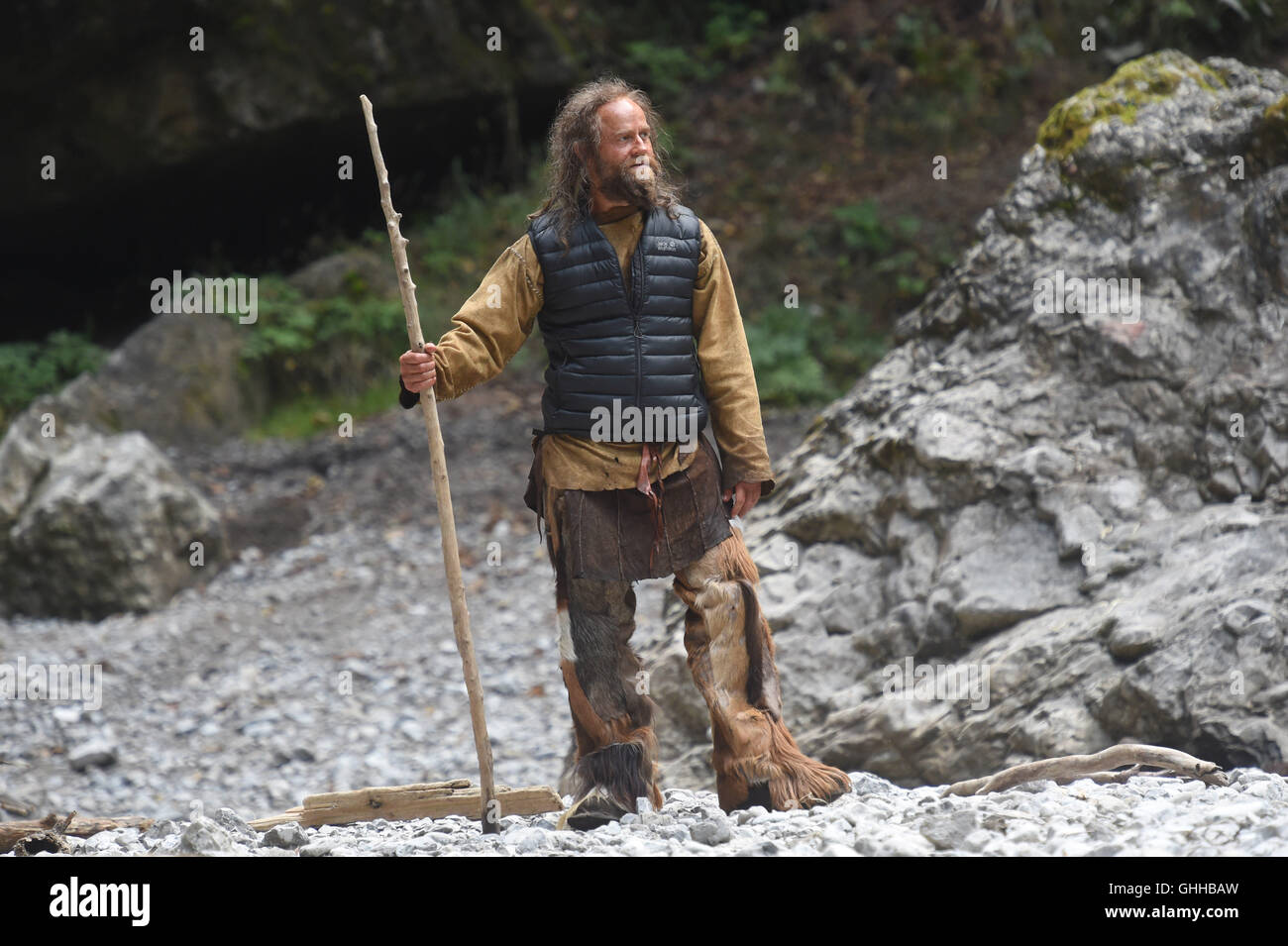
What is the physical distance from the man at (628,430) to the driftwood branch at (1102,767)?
1.74 ft

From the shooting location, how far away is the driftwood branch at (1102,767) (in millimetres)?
3895

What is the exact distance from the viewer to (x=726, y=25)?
13539 millimetres

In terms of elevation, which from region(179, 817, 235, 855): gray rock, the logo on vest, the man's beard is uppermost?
the man's beard

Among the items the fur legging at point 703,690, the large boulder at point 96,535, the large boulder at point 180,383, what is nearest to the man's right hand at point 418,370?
the fur legging at point 703,690

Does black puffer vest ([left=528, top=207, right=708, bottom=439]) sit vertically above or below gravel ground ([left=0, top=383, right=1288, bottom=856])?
above

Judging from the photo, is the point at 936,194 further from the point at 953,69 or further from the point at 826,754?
the point at 826,754

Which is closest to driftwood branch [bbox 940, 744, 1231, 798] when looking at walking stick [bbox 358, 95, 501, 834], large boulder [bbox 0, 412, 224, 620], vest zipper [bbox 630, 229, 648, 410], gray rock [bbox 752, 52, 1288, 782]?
gray rock [bbox 752, 52, 1288, 782]

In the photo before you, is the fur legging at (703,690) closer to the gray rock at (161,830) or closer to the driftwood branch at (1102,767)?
the driftwood branch at (1102,767)

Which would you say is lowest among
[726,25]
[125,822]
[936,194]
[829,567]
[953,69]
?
[125,822]

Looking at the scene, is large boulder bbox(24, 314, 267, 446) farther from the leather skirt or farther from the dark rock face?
the leather skirt

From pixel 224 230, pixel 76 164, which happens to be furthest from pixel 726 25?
pixel 76 164

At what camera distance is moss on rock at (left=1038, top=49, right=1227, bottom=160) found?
18.0 ft

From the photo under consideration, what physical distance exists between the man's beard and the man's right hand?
2.42 feet
